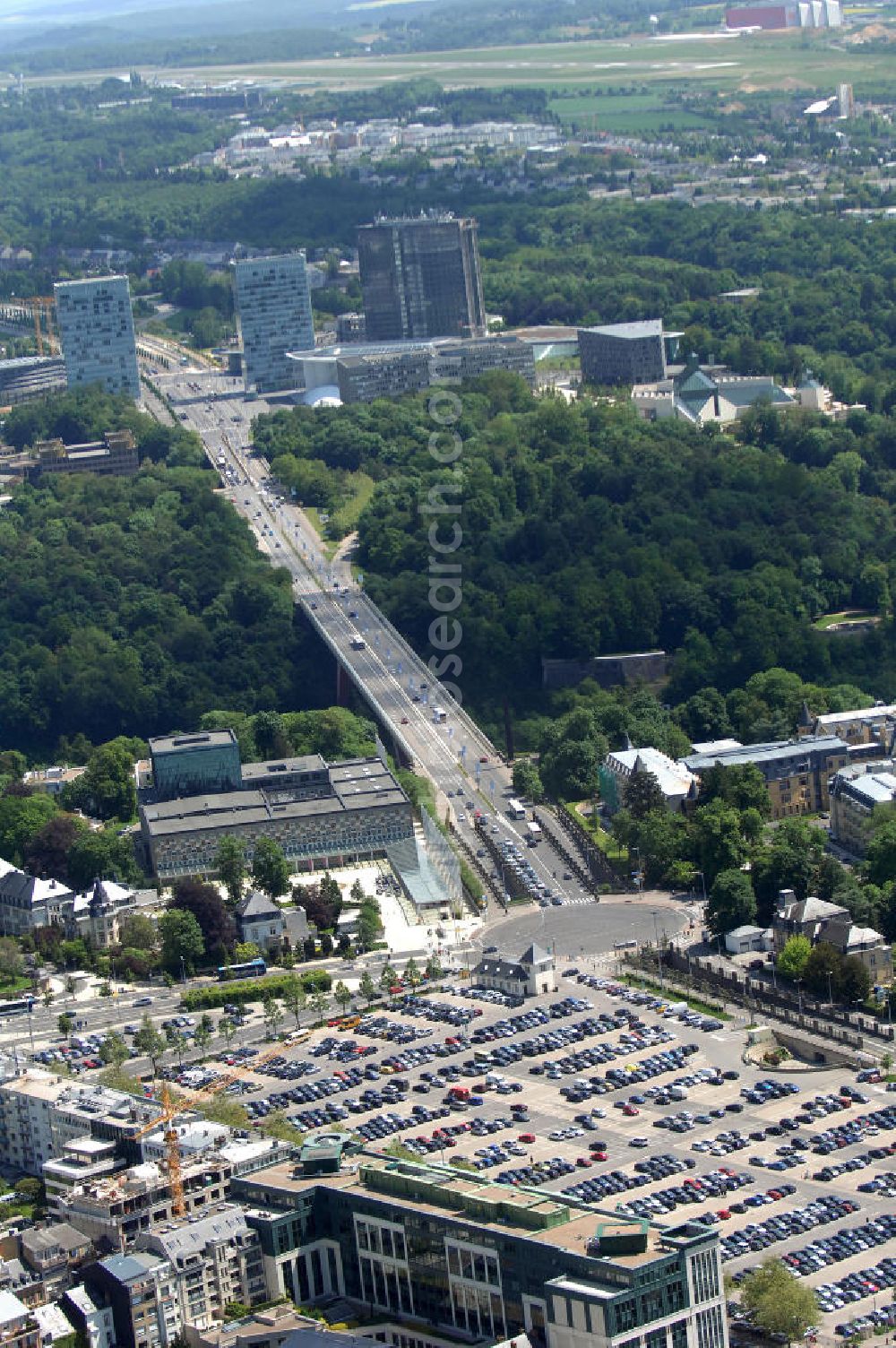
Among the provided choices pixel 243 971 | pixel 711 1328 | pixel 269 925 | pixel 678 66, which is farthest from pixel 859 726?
pixel 678 66

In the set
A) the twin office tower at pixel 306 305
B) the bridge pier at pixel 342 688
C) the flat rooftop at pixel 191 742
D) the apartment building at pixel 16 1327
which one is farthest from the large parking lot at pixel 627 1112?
the twin office tower at pixel 306 305

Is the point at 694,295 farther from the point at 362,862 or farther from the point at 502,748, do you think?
the point at 362,862

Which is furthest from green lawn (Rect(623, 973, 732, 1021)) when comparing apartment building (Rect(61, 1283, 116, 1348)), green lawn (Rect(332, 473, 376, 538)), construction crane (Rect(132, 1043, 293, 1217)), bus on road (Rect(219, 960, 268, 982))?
green lawn (Rect(332, 473, 376, 538))

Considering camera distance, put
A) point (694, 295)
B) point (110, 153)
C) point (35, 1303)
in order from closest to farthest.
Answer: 1. point (35, 1303)
2. point (694, 295)
3. point (110, 153)

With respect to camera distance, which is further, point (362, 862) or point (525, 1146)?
point (362, 862)

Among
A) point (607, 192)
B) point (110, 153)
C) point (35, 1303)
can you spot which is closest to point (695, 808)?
point (35, 1303)

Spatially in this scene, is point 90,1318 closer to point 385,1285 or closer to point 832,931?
point 385,1285
